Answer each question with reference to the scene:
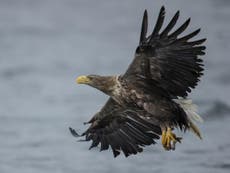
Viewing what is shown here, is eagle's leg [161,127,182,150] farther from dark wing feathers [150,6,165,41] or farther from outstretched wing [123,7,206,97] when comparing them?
dark wing feathers [150,6,165,41]

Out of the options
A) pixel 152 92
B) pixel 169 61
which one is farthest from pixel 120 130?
pixel 169 61

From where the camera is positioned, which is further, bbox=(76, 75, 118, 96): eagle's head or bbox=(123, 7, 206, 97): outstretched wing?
bbox=(76, 75, 118, 96): eagle's head

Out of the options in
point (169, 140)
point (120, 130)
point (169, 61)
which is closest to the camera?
point (169, 61)

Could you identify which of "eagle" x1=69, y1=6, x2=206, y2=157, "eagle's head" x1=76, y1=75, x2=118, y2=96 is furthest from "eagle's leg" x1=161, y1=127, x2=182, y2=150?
"eagle's head" x1=76, y1=75, x2=118, y2=96

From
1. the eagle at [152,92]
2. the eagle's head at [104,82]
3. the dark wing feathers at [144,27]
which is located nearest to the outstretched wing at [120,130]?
the eagle at [152,92]

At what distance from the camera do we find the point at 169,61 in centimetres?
1340

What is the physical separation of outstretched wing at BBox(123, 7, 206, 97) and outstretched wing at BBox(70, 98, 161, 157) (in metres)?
0.67

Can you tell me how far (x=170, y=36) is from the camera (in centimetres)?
1328

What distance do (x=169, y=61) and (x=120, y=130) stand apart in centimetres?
137

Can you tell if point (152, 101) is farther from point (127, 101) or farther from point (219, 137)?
point (219, 137)

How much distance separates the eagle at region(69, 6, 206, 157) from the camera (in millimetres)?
13289

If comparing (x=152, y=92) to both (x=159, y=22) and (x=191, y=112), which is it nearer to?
(x=191, y=112)

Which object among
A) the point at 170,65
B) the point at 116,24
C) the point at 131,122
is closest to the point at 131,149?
the point at 131,122

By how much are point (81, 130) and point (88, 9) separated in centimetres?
644
